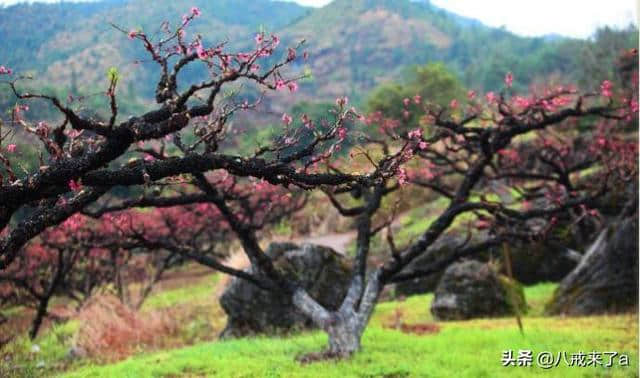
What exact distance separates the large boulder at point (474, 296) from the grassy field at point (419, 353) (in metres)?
0.73

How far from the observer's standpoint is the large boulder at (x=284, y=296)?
14.9 meters

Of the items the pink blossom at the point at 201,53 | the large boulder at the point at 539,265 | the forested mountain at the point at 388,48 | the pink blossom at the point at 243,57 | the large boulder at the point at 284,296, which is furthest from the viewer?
the forested mountain at the point at 388,48

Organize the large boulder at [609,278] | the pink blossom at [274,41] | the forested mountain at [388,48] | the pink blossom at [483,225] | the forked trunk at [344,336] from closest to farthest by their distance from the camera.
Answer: the pink blossom at [274,41] → the forked trunk at [344,336] → the large boulder at [609,278] → the pink blossom at [483,225] → the forested mountain at [388,48]

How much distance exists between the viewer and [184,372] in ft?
32.3

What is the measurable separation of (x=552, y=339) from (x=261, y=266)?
5.42 meters

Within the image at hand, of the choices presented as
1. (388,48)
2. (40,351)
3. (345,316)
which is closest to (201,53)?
(345,316)

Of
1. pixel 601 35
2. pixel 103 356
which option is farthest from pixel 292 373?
pixel 601 35

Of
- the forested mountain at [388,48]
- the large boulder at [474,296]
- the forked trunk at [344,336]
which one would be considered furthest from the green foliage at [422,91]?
the forked trunk at [344,336]

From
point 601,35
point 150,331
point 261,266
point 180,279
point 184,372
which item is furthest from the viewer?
point 601,35

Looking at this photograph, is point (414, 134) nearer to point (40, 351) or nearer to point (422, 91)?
point (40, 351)

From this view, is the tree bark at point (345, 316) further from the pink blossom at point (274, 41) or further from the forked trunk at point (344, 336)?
the pink blossom at point (274, 41)

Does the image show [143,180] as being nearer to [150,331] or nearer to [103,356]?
[103,356]

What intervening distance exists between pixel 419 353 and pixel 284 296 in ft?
15.1

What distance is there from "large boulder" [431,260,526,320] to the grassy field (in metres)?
0.73
